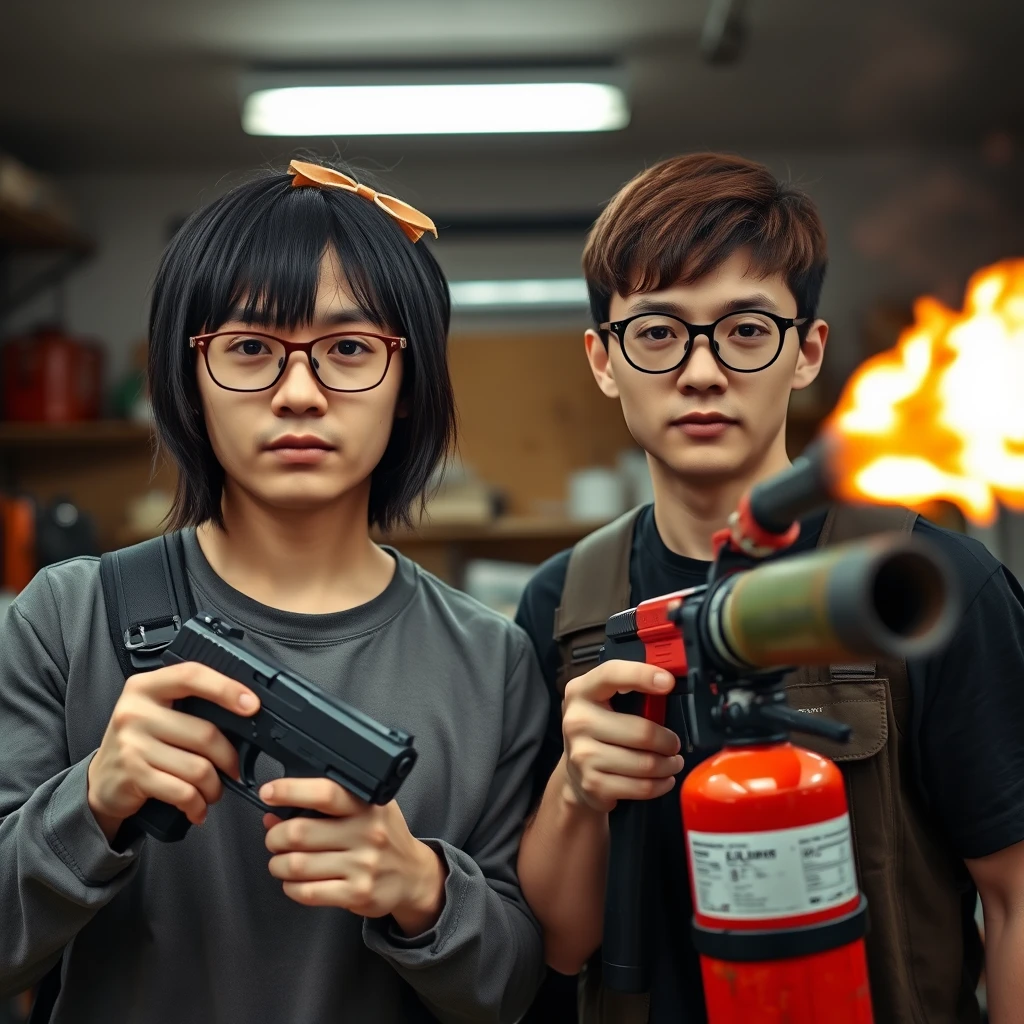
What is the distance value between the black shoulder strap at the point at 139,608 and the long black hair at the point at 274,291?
9cm

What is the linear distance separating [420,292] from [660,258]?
0.99 feet

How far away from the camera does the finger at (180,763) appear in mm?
1066

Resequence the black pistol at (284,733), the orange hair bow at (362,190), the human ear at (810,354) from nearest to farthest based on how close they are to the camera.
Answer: the black pistol at (284,733) < the orange hair bow at (362,190) < the human ear at (810,354)

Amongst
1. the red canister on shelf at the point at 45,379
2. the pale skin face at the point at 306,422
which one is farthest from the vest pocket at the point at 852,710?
the red canister on shelf at the point at 45,379

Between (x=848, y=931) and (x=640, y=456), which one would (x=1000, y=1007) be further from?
(x=640, y=456)

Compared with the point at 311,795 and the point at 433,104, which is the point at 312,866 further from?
the point at 433,104

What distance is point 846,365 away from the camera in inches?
205

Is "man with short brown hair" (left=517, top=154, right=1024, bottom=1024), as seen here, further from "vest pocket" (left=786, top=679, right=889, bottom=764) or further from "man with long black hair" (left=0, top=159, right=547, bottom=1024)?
"man with long black hair" (left=0, top=159, right=547, bottom=1024)

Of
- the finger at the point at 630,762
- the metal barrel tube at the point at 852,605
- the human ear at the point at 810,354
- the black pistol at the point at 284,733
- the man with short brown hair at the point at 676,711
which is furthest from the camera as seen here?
the human ear at the point at 810,354

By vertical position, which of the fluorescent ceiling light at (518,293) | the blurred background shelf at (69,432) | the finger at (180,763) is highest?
the fluorescent ceiling light at (518,293)

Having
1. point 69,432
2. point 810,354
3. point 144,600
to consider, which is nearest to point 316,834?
point 144,600

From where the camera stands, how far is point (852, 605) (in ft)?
2.46

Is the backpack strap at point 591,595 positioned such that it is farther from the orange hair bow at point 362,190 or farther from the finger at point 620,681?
the orange hair bow at point 362,190

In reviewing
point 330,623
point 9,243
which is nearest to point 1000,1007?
point 330,623
